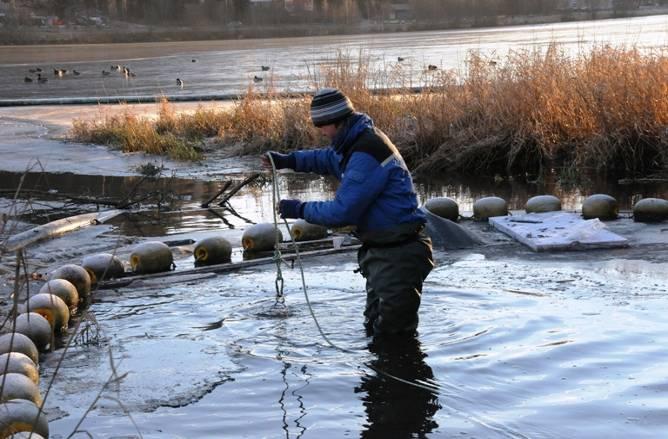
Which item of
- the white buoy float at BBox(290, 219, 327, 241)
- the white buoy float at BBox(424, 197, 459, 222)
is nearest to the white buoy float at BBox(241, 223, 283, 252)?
the white buoy float at BBox(290, 219, 327, 241)

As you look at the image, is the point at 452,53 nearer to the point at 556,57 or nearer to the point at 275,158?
the point at 556,57

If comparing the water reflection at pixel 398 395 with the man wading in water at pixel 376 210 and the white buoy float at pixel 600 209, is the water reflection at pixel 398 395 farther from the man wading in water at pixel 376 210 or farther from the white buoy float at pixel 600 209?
the white buoy float at pixel 600 209

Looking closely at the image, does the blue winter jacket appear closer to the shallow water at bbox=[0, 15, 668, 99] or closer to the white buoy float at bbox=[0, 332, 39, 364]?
the white buoy float at bbox=[0, 332, 39, 364]

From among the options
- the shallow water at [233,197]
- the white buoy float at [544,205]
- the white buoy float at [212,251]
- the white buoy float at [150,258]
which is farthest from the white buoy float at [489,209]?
the white buoy float at [150,258]

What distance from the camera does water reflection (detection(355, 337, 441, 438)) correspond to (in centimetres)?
568

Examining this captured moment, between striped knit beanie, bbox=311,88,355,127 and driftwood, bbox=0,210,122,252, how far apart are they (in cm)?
447

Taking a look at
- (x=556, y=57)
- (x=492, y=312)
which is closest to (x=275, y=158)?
(x=492, y=312)

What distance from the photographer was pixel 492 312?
784cm

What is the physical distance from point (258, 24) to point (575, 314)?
3983 inches

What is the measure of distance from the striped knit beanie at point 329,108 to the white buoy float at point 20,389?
7.92 ft

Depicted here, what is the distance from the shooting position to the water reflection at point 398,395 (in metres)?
5.68

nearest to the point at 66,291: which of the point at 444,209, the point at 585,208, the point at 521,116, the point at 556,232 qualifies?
the point at 444,209

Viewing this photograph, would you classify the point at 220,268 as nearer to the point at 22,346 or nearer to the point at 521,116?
the point at 22,346

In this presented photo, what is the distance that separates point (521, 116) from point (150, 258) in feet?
25.3
